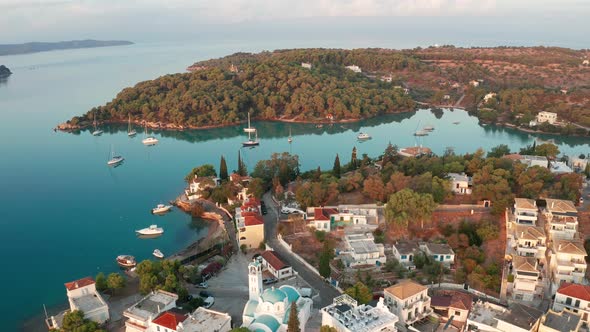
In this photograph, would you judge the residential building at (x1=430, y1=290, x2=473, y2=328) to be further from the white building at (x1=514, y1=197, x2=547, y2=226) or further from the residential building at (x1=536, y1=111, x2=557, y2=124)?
the residential building at (x1=536, y1=111, x2=557, y2=124)

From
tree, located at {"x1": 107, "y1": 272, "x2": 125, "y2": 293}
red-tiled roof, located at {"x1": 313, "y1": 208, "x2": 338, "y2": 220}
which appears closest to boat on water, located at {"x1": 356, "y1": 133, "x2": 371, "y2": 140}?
red-tiled roof, located at {"x1": 313, "y1": 208, "x2": 338, "y2": 220}

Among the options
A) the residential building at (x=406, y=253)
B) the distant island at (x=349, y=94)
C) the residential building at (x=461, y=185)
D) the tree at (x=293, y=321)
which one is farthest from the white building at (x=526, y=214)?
the distant island at (x=349, y=94)

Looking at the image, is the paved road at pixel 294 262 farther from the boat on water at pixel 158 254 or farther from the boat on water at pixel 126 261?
the boat on water at pixel 126 261

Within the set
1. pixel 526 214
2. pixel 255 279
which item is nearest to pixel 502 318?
pixel 526 214

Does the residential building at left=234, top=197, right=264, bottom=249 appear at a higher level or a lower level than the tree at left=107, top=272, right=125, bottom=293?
higher

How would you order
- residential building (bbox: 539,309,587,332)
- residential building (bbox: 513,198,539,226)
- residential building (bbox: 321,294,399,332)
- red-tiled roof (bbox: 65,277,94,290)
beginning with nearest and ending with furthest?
residential building (bbox: 539,309,587,332) → residential building (bbox: 321,294,399,332) → red-tiled roof (bbox: 65,277,94,290) → residential building (bbox: 513,198,539,226)

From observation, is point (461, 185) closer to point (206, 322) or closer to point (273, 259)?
point (273, 259)
